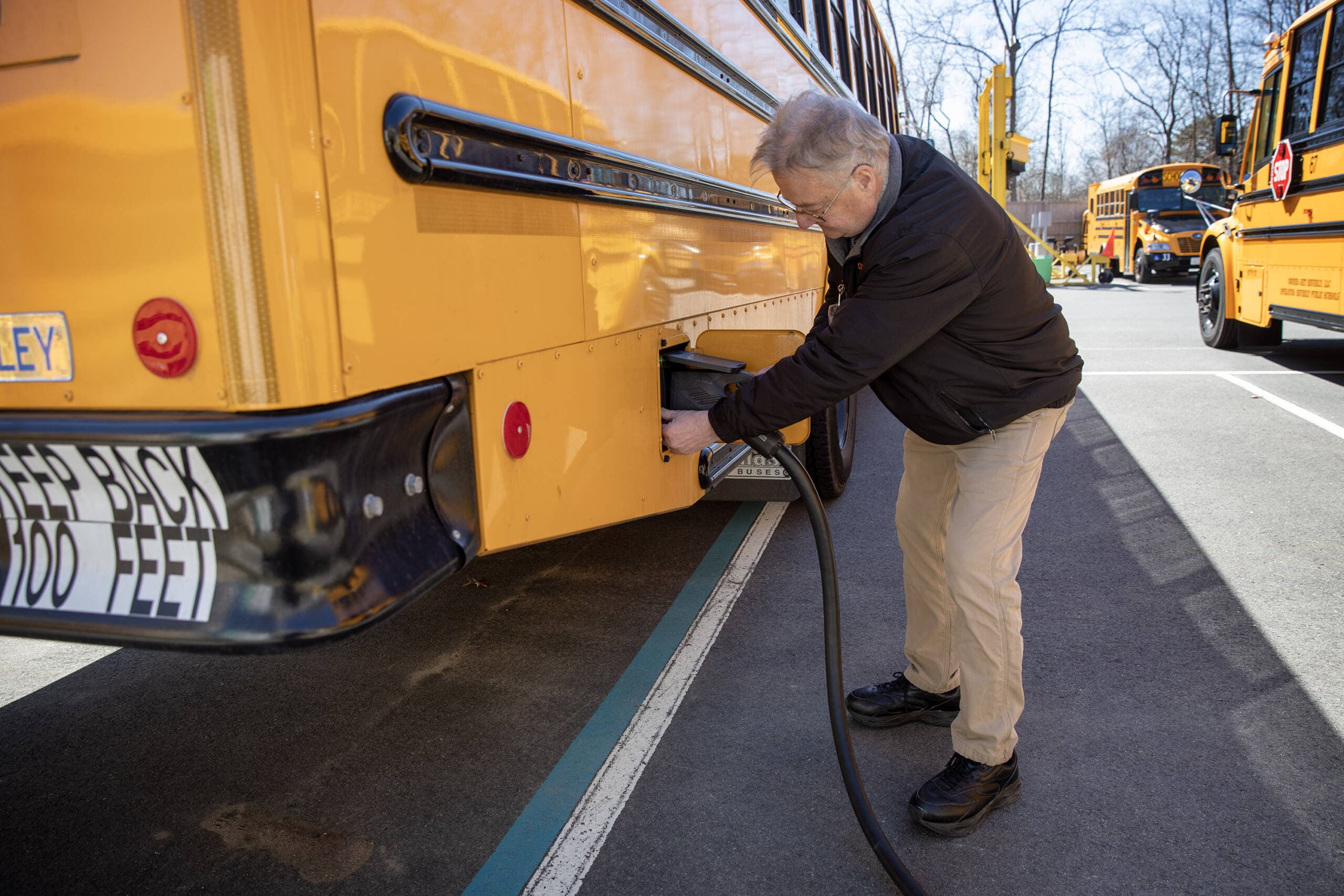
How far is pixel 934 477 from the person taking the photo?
8.57ft

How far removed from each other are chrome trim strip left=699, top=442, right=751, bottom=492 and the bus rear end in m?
1.37

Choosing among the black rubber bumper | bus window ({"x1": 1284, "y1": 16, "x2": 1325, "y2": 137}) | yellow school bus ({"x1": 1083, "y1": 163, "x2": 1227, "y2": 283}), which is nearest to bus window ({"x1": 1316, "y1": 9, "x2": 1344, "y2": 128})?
bus window ({"x1": 1284, "y1": 16, "x2": 1325, "y2": 137})

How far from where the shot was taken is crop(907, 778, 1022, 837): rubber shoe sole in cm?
226

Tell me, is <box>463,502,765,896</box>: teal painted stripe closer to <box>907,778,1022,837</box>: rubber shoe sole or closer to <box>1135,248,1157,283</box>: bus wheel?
<box>907,778,1022,837</box>: rubber shoe sole

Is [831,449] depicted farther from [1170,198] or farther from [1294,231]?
[1170,198]

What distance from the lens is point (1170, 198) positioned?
22688 mm

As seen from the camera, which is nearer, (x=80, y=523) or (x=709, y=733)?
(x=80, y=523)

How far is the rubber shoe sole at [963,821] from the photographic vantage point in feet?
7.43

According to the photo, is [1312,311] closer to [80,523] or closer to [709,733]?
[709,733]

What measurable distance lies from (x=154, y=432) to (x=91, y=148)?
484 mm

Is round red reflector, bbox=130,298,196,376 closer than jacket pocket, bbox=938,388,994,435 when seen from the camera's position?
Yes

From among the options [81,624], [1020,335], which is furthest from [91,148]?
[1020,335]

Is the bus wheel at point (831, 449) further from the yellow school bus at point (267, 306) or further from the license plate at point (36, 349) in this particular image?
the license plate at point (36, 349)

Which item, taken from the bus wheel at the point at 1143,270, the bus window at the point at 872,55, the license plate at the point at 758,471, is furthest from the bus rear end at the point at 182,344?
the bus wheel at the point at 1143,270
